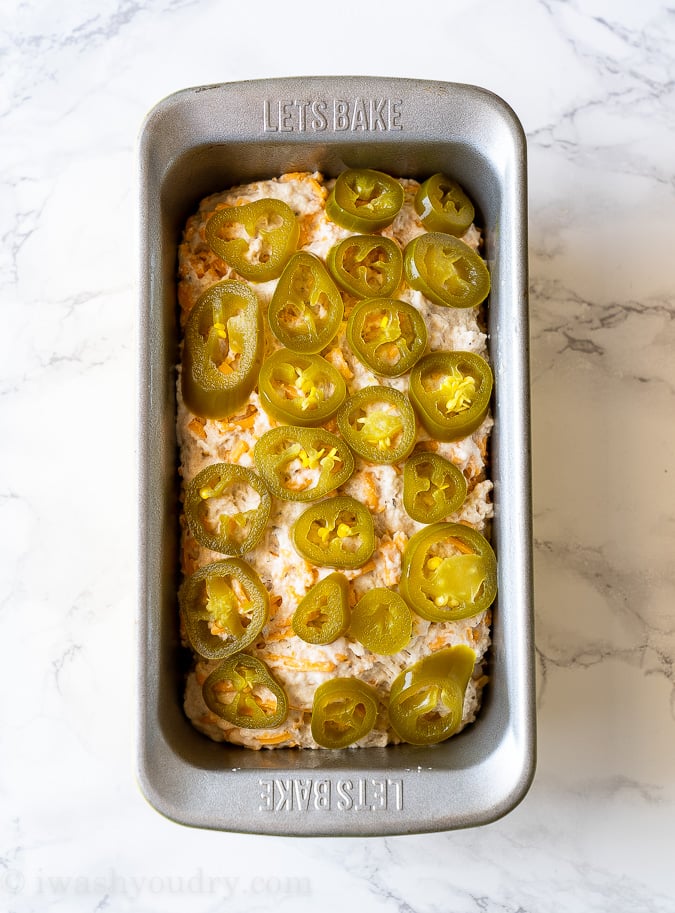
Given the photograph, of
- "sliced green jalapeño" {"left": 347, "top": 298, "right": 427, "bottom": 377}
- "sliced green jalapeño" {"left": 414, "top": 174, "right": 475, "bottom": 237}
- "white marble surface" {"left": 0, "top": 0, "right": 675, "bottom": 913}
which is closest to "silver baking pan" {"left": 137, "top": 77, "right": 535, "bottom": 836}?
"sliced green jalapeño" {"left": 414, "top": 174, "right": 475, "bottom": 237}

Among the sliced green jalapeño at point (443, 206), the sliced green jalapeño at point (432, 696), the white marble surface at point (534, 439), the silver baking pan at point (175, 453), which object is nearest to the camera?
the silver baking pan at point (175, 453)

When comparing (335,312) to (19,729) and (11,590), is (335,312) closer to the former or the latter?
(11,590)

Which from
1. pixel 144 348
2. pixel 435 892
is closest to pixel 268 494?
pixel 144 348

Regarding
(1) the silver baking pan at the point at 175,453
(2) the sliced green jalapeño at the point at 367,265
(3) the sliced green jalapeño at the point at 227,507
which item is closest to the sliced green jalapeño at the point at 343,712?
(1) the silver baking pan at the point at 175,453

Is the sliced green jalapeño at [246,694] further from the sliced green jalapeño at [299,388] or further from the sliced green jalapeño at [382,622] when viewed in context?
the sliced green jalapeño at [299,388]

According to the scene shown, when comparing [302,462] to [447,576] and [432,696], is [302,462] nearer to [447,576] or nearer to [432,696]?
[447,576]

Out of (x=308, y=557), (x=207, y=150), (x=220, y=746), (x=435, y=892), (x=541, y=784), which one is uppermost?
(x=207, y=150)
